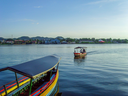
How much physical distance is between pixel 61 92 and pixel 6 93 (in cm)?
547

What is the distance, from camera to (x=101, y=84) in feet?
48.3

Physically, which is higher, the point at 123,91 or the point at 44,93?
the point at 44,93

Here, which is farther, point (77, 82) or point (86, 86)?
point (77, 82)

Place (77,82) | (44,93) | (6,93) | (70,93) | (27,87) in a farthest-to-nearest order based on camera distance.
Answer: (77,82)
(70,93)
(27,87)
(44,93)
(6,93)

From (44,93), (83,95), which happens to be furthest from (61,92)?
(44,93)

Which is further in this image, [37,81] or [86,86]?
[86,86]

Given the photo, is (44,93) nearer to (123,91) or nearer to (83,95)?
(83,95)

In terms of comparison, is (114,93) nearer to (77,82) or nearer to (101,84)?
(101,84)

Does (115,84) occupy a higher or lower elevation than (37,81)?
lower

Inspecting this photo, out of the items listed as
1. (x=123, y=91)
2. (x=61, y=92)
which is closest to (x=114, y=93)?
(x=123, y=91)

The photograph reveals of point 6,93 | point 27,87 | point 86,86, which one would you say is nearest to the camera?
point 6,93

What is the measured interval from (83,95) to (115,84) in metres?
5.13

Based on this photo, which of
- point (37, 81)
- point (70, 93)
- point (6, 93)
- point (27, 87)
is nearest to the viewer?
point (6, 93)

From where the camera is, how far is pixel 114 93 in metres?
12.2
